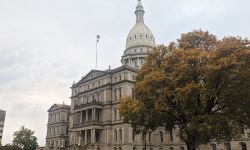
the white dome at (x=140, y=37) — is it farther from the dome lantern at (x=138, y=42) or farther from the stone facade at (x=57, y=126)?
the stone facade at (x=57, y=126)

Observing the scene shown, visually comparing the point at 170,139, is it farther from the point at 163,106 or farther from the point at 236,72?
the point at 236,72

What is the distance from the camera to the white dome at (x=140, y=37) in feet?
306

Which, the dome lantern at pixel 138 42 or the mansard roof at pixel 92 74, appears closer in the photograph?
the mansard roof at pixel 92 74

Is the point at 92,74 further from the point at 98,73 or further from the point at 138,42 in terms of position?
the point at 138,42

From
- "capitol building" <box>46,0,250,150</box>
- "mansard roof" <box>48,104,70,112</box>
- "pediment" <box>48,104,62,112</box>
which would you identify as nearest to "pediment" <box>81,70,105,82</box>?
"capitol building" <box>46,0,250,150</box>

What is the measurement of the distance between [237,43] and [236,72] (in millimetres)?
3802

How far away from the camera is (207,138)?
27.5 meters

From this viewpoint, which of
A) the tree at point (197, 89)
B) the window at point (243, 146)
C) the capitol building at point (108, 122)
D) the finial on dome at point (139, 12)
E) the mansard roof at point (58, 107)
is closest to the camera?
the tree at point (197, 89)

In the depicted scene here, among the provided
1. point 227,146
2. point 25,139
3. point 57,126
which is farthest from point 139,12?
point 227,146

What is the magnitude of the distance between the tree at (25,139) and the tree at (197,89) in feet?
213

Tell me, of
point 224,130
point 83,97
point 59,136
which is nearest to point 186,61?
point 224,130

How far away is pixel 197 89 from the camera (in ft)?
89.8

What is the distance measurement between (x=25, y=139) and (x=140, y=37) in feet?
174

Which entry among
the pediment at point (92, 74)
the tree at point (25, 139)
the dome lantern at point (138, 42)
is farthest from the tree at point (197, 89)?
the tree at point (25, 139)
